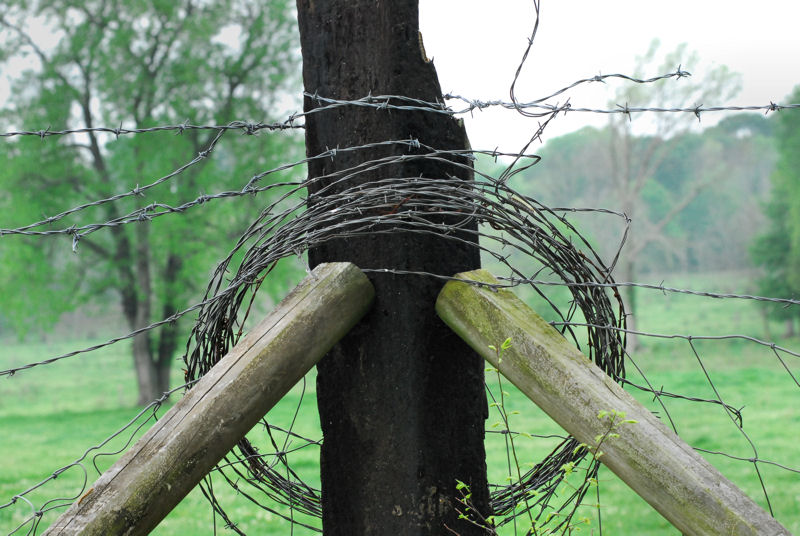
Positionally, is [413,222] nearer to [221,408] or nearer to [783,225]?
A: [221,408]

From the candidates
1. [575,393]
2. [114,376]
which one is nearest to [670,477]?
[575,393]

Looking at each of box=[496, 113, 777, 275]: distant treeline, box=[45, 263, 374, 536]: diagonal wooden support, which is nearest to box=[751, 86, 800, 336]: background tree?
box=[496, 113, 777, 275]: distant treeline

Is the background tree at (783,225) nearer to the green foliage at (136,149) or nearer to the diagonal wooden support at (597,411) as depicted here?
the green foliage at (136,149)

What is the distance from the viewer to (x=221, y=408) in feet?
6.20

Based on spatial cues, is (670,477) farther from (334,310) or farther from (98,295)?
(98,295)

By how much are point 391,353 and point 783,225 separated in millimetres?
32503

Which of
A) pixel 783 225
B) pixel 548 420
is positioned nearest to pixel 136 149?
pixel 548 420

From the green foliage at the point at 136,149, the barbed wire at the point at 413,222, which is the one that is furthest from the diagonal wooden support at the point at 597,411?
the green foliage at the point at 136,149

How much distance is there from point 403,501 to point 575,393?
→ 0.62 m

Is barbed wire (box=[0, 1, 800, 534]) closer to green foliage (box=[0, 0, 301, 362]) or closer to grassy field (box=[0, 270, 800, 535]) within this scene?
grassy field (box=[0, 270, 800, 535])

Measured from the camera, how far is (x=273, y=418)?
16375 millimetres

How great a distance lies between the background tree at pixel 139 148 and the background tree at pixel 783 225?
2012 cm

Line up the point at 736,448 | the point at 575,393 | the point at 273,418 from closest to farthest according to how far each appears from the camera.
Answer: the point at 575,393, the point at 736,448, the point at 273,418

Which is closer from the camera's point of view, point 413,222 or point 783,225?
point 413,222
